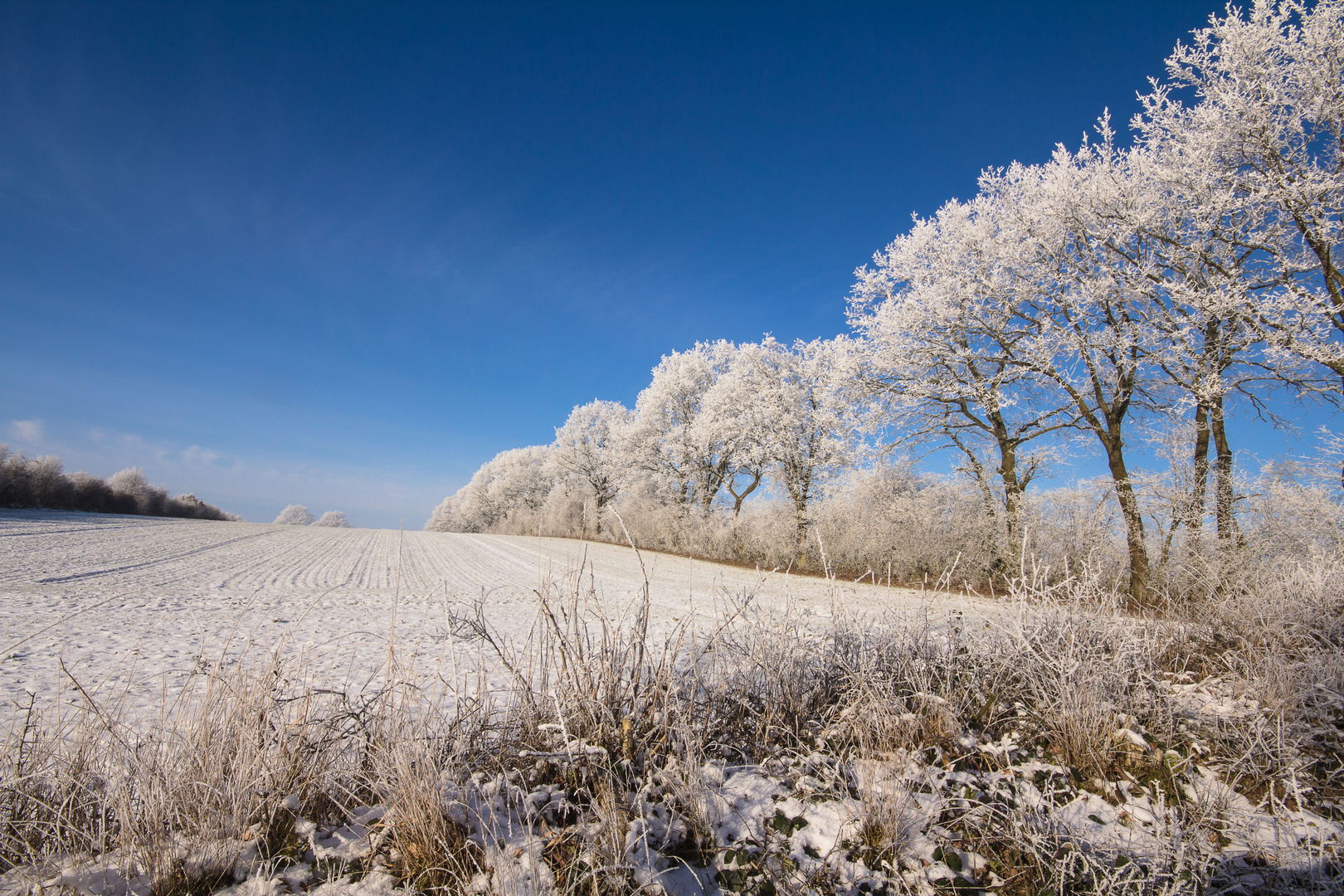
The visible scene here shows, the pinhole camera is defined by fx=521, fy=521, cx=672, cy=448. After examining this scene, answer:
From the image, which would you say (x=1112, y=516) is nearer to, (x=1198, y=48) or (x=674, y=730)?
(x=1198, y=48)

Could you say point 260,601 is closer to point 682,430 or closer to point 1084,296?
point 1084,296

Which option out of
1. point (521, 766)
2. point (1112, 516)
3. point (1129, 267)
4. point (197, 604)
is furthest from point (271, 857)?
point (1129, 267)

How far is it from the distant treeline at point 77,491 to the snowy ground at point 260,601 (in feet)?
38.6

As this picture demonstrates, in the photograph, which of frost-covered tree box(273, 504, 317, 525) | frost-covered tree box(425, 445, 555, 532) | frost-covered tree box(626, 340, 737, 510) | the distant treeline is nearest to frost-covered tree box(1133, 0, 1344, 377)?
frost-covered tree box(626, 340, 737, 510)

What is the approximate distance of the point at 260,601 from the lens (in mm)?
8406

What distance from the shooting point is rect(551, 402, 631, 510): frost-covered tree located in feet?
118

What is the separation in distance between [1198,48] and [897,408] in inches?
345

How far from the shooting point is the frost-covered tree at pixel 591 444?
118 feet

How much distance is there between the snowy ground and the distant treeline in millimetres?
11753

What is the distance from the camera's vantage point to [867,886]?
2123mm

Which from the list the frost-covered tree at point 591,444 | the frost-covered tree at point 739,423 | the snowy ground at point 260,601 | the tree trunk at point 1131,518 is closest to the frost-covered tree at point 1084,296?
the tree trunk at point 1131,518

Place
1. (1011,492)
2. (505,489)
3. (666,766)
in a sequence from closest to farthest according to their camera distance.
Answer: (666,766) → (1011,492) → (505,489)

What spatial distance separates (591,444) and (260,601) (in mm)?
28738

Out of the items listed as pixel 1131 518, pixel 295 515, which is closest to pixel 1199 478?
pixel 1131 518
